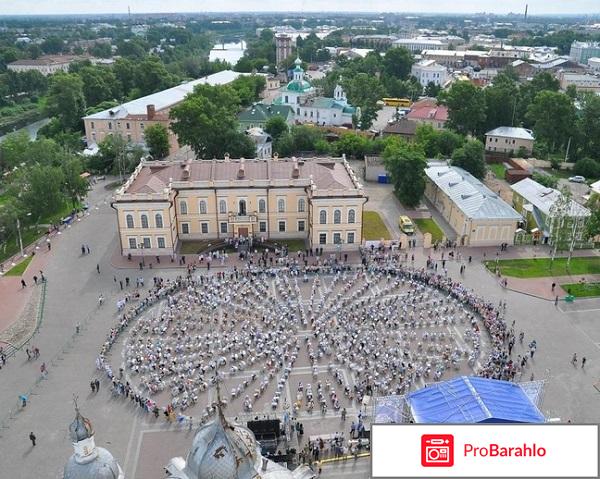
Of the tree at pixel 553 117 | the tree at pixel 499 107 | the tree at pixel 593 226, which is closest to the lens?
the tree at pixel 593 226

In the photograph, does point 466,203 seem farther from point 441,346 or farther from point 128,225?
point 128,225

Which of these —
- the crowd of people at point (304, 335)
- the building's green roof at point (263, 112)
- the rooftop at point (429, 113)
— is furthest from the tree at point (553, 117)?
the crowd of people at point (304, 335)

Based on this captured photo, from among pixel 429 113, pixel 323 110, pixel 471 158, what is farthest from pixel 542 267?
pixel 323 110

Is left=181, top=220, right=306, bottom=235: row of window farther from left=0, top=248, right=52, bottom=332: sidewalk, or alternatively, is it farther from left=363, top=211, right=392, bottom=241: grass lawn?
left=0, top=248, right=52, bottom=332: sidewalk

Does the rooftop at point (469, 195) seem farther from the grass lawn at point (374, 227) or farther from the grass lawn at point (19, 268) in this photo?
the grass lawn at point (19, 268)

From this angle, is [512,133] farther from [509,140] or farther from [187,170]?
[187,170]

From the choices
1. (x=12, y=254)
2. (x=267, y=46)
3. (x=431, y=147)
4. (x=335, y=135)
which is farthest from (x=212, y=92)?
(x=267, y=46)

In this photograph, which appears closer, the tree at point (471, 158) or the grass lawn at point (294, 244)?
the grass lawn at point (294, 244)
